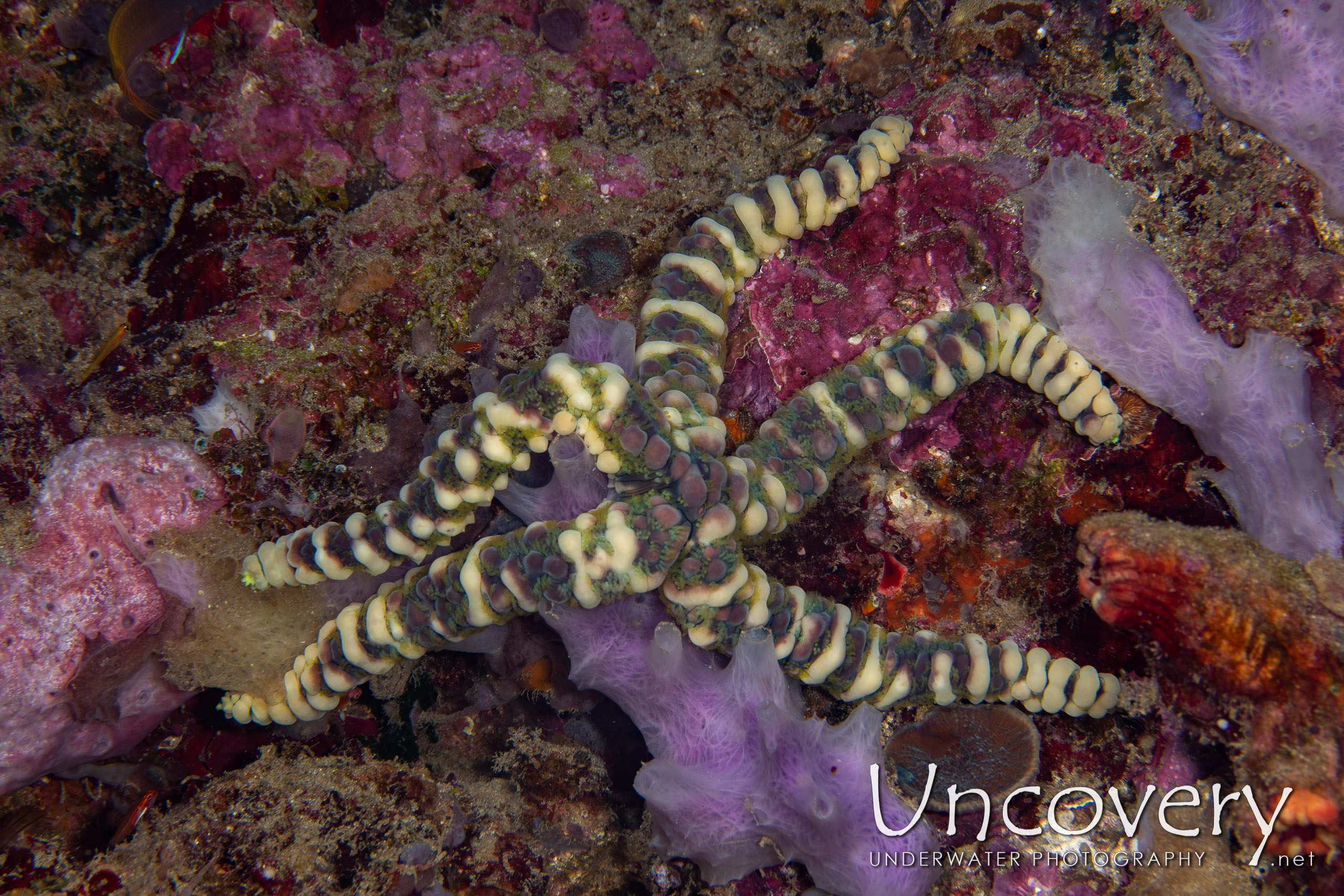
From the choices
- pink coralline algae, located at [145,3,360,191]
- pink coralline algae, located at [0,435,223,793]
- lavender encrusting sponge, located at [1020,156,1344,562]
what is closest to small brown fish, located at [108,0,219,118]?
pink coralline algae, located at [145,3,360,191]

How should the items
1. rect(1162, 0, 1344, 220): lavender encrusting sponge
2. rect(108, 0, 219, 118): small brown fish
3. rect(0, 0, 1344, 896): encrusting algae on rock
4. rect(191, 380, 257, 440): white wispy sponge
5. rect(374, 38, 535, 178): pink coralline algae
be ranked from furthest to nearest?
rect(108, 0, 219, 118): small brown fish → rect(374, 38, 535, 178): pink coralline algae → rect(191, 380, 257, 440): white wispy sponge → rect(1162, 0, 1344, 220): lavender encrusting sponge → rect(0, 0, 1344, 896): encrusting algae on rock

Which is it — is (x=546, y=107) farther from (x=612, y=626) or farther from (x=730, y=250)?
(x=612, y=626)

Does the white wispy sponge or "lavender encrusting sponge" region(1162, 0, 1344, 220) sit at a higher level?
"lavender encrusting sponge" region(1162, 0, 1344, 220)

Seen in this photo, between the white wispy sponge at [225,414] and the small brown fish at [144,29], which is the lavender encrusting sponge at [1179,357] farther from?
the small brown fish at [144,29]

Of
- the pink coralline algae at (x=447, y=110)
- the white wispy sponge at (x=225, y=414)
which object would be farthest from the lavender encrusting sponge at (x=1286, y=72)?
the white wispy sponge at (x=225, y=414)

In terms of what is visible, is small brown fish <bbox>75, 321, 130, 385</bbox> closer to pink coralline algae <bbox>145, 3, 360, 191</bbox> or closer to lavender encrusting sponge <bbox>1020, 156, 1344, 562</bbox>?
pink coralline algae <bbox>145, 3, 360, 191</bbox>

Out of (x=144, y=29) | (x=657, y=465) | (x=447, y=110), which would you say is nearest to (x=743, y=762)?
(x=657, y=465)

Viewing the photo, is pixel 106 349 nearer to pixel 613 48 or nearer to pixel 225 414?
pixel 225 414
